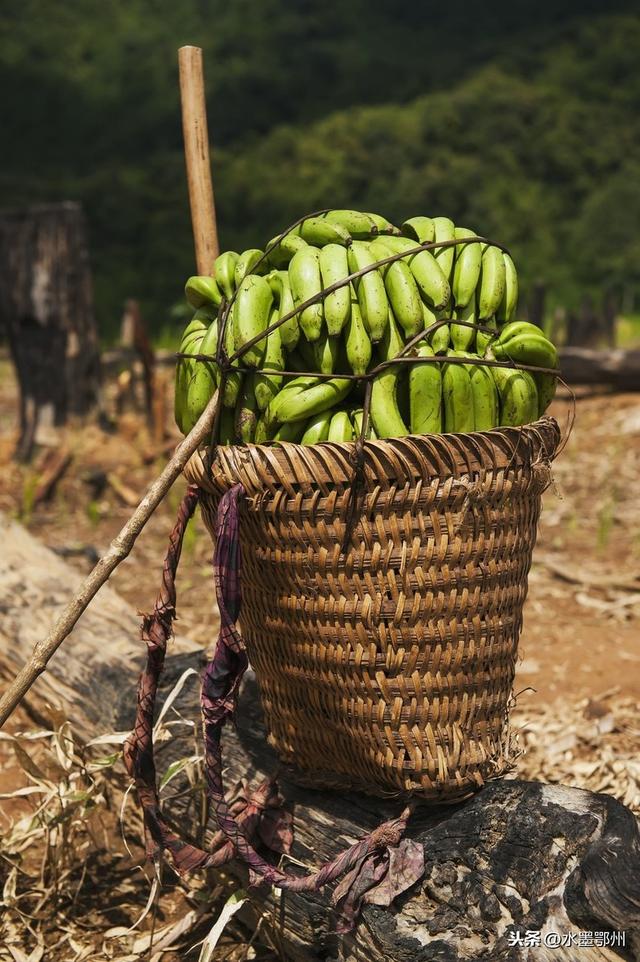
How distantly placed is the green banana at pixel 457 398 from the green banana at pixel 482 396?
0.01 meters

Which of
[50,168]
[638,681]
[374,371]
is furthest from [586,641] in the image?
[50,168]

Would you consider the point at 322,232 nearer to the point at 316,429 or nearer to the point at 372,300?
the point at 372,300

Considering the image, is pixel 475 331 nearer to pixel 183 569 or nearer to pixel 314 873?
pixel 314 873

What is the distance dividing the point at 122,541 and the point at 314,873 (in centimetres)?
77

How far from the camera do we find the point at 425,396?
2031 millimetres

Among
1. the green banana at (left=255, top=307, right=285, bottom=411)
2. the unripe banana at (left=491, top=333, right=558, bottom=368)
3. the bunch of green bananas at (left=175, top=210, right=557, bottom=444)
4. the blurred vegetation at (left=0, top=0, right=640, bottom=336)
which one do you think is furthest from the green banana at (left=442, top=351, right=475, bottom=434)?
the blurred vegetation at (left=0, top=0, right=640, bottom=336)

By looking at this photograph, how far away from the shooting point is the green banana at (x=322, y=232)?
219cm

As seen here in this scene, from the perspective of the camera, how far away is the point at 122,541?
216 cm

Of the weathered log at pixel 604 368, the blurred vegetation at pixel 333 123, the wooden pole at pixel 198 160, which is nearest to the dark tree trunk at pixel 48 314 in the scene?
the weathered log at pixel 604 368

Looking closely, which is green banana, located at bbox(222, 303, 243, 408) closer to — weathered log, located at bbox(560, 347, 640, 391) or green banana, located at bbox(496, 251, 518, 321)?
green banana, located at bbox(496, 251, 518, 321)

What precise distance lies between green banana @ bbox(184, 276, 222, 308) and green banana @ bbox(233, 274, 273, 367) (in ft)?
0.43

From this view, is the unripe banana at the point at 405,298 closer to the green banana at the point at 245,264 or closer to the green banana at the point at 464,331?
the green banana at the point at 464,331

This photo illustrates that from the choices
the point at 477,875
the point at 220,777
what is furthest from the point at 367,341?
the point at 477,875

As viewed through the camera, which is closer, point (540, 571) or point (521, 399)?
point (521, 399)
